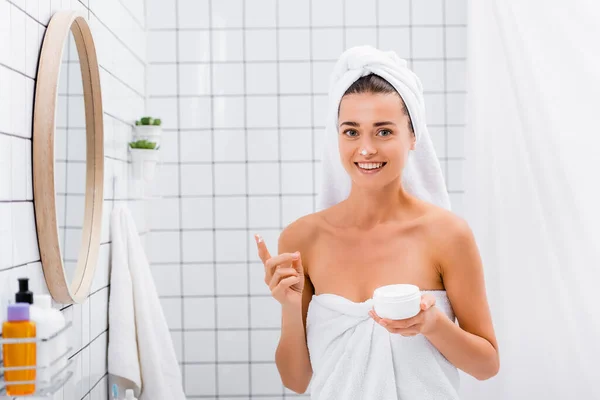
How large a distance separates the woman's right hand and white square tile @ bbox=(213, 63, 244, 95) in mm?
1156

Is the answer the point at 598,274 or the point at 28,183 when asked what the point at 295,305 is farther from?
the point at 598,274

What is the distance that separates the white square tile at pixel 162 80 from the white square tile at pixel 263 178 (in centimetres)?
41

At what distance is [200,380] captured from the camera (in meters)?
2.44

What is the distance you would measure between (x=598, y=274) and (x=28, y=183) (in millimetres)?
1297

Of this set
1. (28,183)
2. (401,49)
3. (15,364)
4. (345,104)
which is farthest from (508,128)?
(15,364)

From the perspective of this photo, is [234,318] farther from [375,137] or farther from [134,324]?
[375,137]

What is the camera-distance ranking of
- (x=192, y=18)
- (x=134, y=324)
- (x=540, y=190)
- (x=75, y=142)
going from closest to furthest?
(x=75, y=142)
(x=540, y=190)
(x=134, y=324)
(x=192, y=18)

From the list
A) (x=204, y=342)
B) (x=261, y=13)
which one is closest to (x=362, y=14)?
(x=261, y=13)

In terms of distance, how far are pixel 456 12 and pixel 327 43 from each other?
1.61 feet

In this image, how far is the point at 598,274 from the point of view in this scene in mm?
1574

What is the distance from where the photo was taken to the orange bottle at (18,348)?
42.8 inches

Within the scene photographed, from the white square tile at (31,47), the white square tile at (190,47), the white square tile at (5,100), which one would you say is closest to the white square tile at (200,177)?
the white square tile at (190,47)

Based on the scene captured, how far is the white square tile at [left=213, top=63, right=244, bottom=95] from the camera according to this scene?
2.44m

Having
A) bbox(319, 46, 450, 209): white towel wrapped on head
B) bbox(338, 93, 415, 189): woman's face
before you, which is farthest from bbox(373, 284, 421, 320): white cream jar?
bbox(319, 46, 450, 209): white towel wrapped on head
